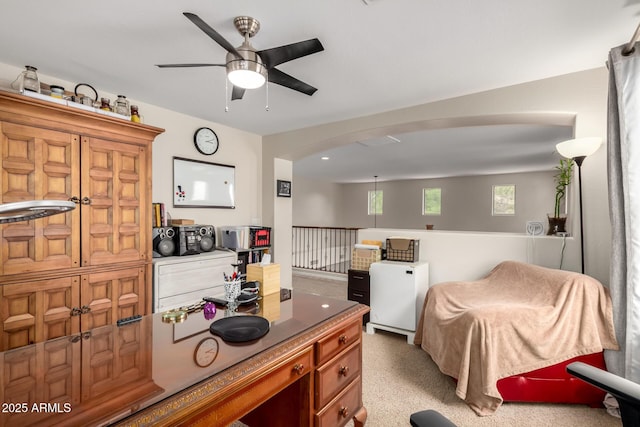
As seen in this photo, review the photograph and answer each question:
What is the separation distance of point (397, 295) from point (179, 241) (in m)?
2.37

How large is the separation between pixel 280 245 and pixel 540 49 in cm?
356

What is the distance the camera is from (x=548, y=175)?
8.12 m

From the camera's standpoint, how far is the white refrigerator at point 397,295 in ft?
10.7

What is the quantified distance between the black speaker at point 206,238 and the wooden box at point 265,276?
5.57 ft

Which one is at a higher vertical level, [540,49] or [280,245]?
[540,49]

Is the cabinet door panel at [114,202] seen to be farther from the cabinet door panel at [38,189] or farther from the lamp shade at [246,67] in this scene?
the lamp shade at [246,67]

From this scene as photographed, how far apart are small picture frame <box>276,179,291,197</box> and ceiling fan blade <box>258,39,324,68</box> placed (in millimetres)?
2664

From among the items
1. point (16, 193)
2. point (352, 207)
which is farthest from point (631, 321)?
point (352, 207)

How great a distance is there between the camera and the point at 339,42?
2.11 meters

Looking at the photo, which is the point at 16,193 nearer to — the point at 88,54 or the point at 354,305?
the point at 88,54

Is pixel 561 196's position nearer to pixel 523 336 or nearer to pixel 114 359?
pixel 523 336

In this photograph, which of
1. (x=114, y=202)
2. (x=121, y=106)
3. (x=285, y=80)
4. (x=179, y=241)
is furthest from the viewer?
(x=179, y=241)

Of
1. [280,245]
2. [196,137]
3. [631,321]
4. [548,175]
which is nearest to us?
[631,321]

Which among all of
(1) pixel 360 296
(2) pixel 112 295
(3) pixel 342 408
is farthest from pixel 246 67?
(1) pixel 360 296
